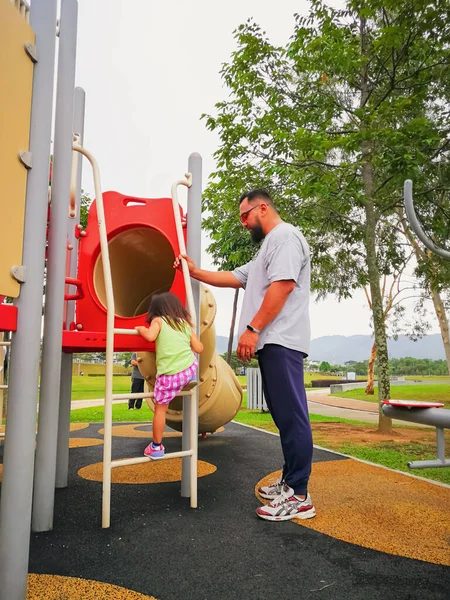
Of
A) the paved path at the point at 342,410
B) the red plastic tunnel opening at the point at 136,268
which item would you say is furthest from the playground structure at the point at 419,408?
the paved path at the point at 342,410

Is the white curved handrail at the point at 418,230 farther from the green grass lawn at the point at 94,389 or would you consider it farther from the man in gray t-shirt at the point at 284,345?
the green grass lawn at the point at 94,389

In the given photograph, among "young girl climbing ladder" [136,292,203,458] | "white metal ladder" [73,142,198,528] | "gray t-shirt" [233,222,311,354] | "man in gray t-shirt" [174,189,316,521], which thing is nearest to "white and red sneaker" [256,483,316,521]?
"man in gray t-shirt" [174,189,316,521]

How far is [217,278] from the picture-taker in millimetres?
2893

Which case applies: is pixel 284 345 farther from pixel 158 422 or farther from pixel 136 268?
pixel 136 268

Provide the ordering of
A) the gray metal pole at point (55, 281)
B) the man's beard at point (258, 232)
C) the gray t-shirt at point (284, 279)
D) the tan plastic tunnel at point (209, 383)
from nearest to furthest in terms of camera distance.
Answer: the gray metal pole at point (55, 281), the gray t-shirt at point (284, 279), the man's beard at point (258, 232), the tan plastic tunnel at point (209, 383)

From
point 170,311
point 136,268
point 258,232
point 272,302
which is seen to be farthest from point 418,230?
point 136,268

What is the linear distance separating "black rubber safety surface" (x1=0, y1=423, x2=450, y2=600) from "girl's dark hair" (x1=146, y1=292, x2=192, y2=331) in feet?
3.29

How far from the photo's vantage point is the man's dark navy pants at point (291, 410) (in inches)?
90.9

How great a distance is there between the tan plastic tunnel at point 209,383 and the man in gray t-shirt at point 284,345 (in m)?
1.07

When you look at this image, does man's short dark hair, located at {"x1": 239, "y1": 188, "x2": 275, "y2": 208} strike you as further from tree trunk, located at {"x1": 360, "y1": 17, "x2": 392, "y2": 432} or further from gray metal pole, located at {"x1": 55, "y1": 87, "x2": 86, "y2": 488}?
tree trunk, located at {"x1": 360, "y1": 17, "x2": 392, "y2": 432}

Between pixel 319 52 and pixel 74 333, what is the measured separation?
634 cm

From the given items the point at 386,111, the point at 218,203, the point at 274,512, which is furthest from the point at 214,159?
the point at 274,512

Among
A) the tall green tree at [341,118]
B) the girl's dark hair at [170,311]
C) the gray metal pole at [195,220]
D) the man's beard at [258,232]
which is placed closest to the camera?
the girl's dark hair at [170,311]

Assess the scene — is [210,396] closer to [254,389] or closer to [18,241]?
[18,241]
